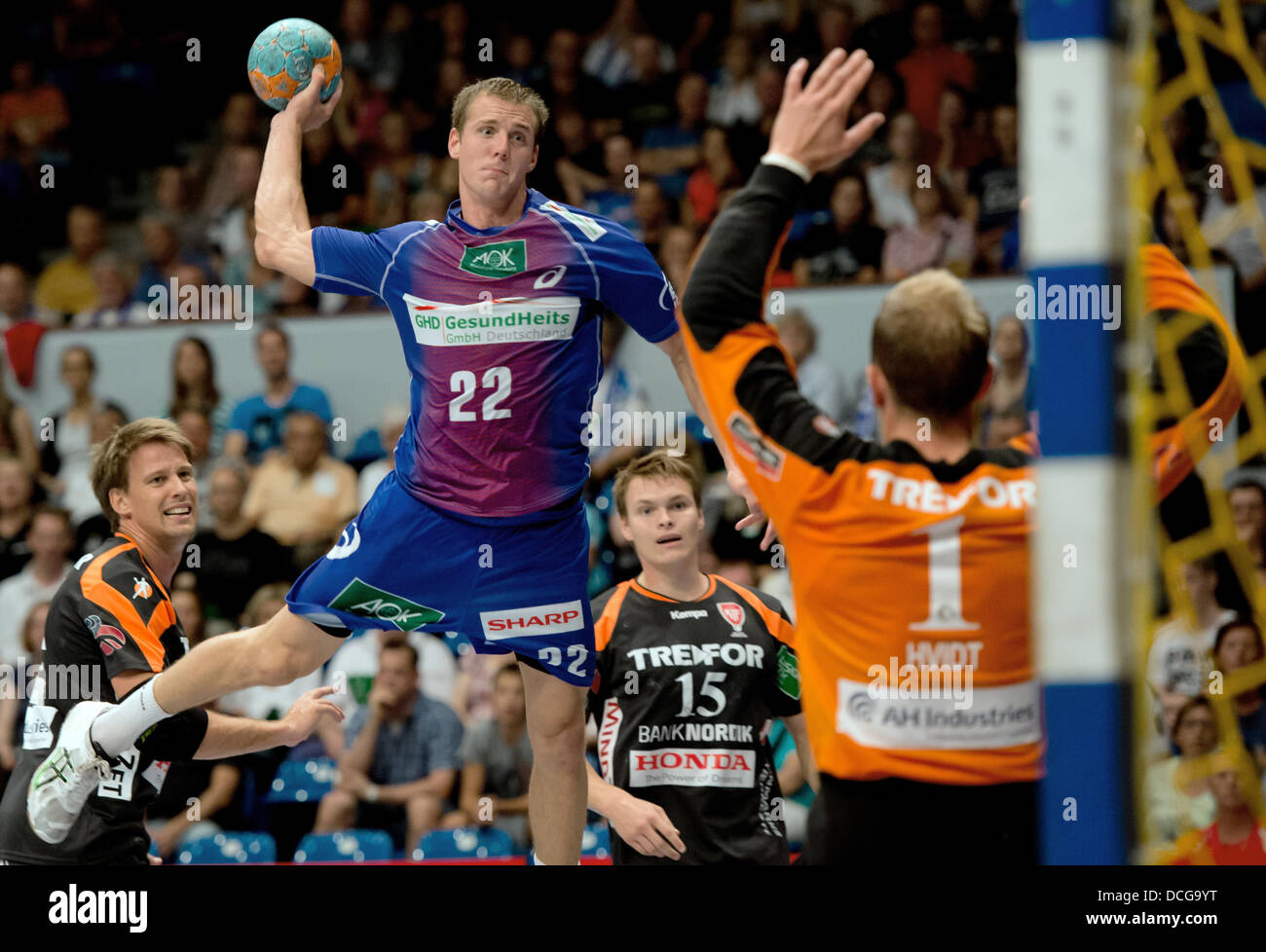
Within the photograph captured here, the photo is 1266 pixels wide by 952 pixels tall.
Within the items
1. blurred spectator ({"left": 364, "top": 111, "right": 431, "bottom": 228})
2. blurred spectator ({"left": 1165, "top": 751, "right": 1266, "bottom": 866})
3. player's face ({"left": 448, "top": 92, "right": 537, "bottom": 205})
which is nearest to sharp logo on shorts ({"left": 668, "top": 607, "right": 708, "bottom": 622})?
player's face ({"left": 448, "top": 92, "right": 537, "bottom": 205})

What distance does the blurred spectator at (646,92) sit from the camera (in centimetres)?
1052

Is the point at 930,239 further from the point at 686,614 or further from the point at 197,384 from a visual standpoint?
the point at 197,384

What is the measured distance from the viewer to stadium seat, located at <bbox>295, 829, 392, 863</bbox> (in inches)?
285

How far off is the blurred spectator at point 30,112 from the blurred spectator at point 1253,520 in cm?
892

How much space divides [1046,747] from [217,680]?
2.72m

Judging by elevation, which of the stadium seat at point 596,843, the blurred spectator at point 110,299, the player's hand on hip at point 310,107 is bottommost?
the stadium seat at point 596,843

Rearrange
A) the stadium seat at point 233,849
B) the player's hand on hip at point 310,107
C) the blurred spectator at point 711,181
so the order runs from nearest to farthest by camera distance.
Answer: the player's hand on hip at point 310,107
the stadium seat at point 233,849
the blurred spectator at point 711,181

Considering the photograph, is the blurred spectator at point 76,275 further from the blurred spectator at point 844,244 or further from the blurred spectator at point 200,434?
the blurred spectator at point 844,244

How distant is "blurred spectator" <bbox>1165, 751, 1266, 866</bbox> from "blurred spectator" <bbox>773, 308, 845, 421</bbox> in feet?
9.27

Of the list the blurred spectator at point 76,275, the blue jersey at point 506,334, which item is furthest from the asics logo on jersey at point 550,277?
the blurred spectator at point 76,275

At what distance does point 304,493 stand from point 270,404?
682mm

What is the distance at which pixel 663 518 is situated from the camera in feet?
18.0
